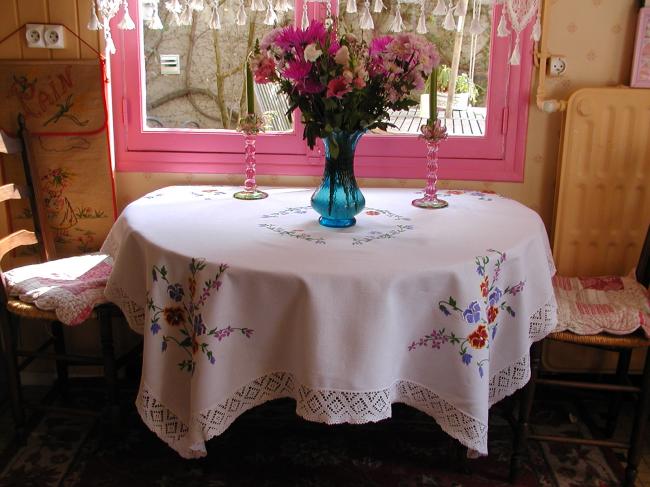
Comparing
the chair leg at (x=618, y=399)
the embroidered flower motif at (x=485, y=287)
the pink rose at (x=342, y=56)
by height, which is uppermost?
the pink rose at (x=342, y=56)

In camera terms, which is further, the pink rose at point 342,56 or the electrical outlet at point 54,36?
the electrical outlet at point 54,36

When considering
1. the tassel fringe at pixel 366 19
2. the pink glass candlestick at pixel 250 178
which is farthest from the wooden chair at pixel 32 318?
the tassel fringe at pixel 366 19

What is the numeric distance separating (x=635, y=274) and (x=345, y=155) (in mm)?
1127

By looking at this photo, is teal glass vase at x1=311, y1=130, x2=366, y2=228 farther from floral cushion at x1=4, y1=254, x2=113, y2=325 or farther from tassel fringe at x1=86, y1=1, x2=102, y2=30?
tassel fringe at x1=86, y1=1, x2=102, y2=30

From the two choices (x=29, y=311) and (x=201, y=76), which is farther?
(x=201, y=76)

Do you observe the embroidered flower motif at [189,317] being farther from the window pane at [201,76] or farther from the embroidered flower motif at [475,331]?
the window pane at [201,76]

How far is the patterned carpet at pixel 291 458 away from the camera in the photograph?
6.40 feet

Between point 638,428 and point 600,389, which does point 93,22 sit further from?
point 638,428

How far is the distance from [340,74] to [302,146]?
88 centimetres

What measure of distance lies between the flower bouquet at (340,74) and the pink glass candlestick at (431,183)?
0.41 meters

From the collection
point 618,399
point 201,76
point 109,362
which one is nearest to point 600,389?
point 618,399

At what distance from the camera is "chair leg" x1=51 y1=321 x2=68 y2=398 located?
7.55ft

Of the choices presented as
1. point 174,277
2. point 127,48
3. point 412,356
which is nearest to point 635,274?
point 412,356

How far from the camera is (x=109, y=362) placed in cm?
199
